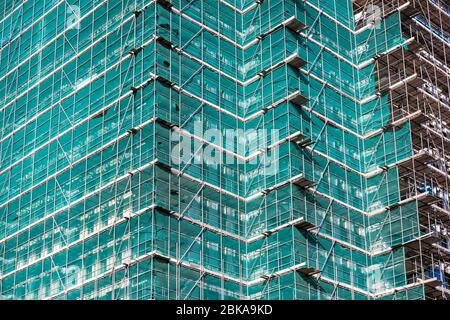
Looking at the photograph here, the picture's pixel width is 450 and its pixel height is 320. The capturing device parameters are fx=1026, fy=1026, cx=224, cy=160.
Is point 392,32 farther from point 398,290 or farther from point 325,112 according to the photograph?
point 398,290

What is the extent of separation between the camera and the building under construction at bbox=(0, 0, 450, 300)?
148 feet

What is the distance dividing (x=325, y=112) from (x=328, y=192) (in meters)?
4.44

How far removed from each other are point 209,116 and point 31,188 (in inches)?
400

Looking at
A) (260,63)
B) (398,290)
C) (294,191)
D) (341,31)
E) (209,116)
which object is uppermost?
(341,31)

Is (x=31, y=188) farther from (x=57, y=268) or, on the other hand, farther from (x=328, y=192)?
(x=328, y=192)

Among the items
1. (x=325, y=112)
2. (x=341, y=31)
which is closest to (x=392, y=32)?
(x=341, y=31)

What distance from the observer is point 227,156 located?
4859 centimetres

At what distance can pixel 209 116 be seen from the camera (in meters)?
48.6

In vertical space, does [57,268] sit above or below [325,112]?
below

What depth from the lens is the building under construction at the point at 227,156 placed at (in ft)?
148

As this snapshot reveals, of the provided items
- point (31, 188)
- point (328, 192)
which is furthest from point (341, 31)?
point (31, 188)
